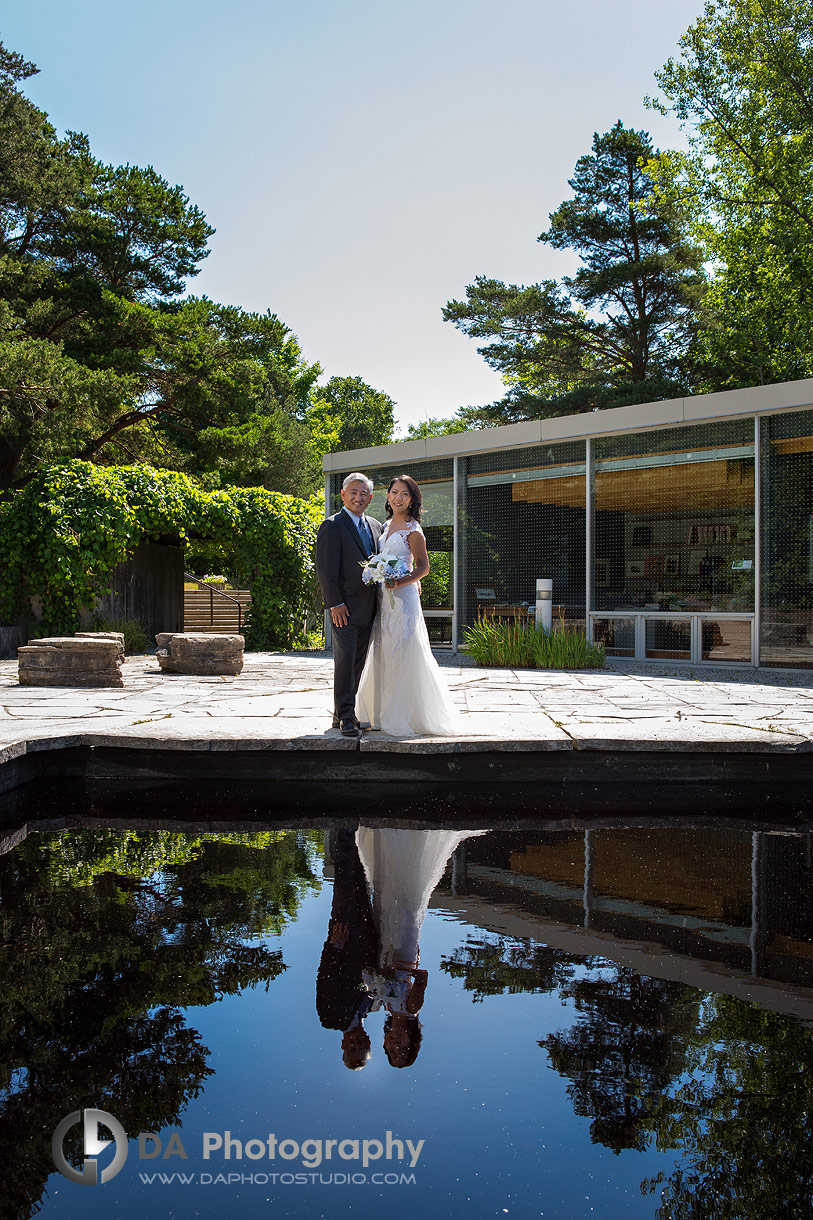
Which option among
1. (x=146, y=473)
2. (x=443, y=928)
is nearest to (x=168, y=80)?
(x=146, y=473)

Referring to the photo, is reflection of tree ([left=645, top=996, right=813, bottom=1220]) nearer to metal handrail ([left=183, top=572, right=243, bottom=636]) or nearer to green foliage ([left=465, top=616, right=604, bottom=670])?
green foliage ([left=465, top=616, right=604, bottom=670])

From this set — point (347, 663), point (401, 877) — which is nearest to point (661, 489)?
point (347, 663)

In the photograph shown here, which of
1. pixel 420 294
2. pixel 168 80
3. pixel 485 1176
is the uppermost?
pixel 420 294

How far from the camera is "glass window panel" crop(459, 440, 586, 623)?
482 inches

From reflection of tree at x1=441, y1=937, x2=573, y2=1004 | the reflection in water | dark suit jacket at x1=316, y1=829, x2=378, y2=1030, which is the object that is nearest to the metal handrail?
the reflection in water

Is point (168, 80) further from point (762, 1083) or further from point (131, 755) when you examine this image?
point (762, 1083)

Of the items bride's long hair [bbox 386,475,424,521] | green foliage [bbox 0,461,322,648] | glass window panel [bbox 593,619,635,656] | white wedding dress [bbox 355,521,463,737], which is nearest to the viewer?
white wedding dress [bbox 355,521,463,737]

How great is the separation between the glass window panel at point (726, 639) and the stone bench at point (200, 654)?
5.85m

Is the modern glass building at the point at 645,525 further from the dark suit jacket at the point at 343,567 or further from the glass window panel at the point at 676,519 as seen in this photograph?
the dark suit jacket at the point at 343,567

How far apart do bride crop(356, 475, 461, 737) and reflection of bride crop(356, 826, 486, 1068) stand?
1.15 m

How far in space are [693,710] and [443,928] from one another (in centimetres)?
413

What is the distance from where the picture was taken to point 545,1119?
Result: 203 centimetres

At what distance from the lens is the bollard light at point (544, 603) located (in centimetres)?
1216

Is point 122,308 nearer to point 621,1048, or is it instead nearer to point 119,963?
point 119,963
